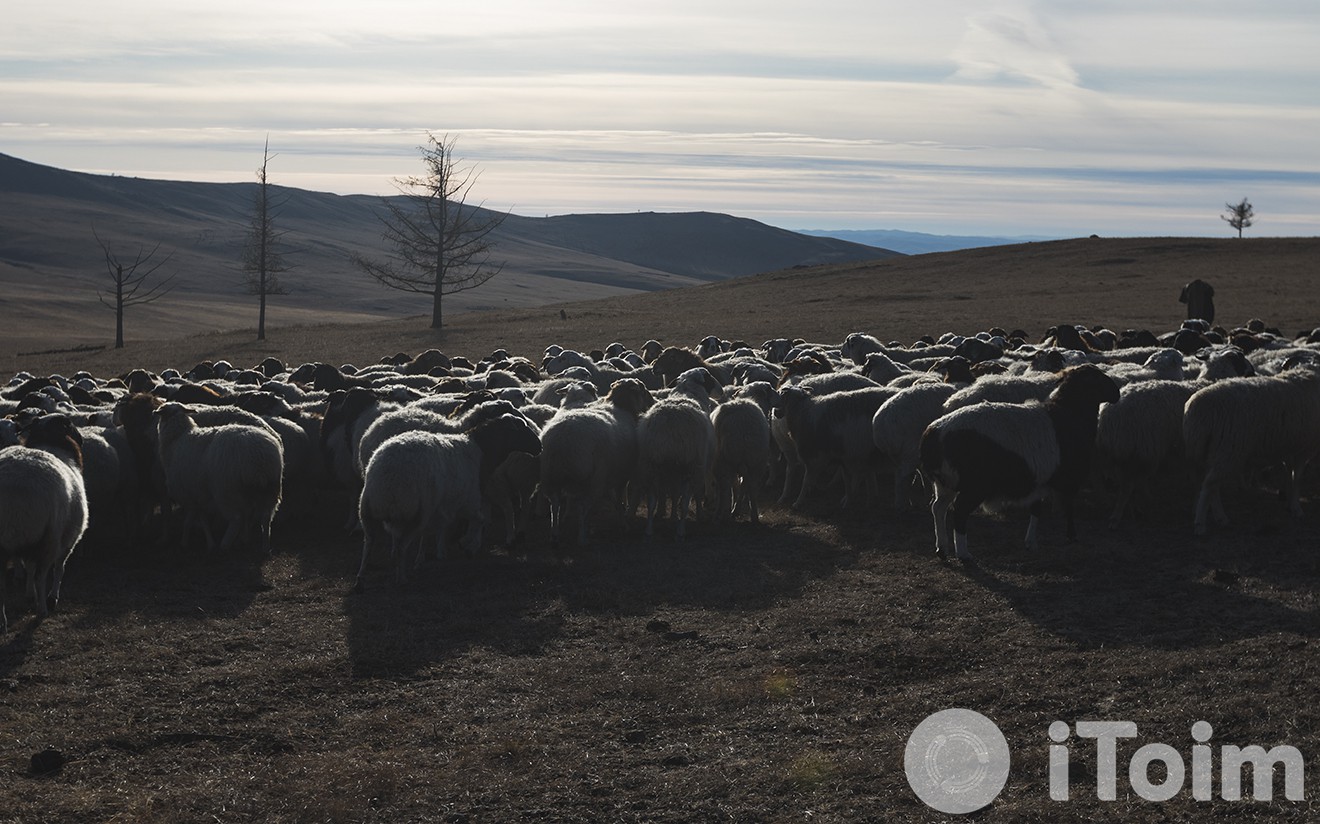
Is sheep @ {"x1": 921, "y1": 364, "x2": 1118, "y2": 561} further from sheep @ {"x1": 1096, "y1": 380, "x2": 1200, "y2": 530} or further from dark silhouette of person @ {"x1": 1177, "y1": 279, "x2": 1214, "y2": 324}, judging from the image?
→ dark silhouette of person @ {"x1": 1177, "y1": 279, "x2": 1214, "y2": 324}

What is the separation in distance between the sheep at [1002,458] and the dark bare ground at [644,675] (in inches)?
22.0

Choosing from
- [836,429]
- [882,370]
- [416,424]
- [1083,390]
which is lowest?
[416,424]

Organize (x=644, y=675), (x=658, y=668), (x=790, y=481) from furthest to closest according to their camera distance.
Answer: (x=790, y=481)
(x=658, y=668)
(x=644, y=675)

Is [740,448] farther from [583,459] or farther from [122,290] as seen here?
[122,290]

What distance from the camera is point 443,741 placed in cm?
742

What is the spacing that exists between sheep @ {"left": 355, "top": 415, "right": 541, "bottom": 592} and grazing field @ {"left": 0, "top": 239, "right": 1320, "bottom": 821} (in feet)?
1.59

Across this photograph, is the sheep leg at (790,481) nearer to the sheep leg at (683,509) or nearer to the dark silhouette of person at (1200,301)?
the sheep leg at (683,509)

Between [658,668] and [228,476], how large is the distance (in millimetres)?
6369

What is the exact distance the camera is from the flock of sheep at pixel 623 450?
11.1m

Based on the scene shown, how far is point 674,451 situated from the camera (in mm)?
13180

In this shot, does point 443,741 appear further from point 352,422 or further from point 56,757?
point 352,422

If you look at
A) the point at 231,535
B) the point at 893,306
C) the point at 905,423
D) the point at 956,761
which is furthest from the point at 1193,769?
the point at 893,306

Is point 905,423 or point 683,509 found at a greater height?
point 905,423

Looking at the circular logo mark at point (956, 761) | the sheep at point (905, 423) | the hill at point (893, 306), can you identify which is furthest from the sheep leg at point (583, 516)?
the hill at point (893, 306)
